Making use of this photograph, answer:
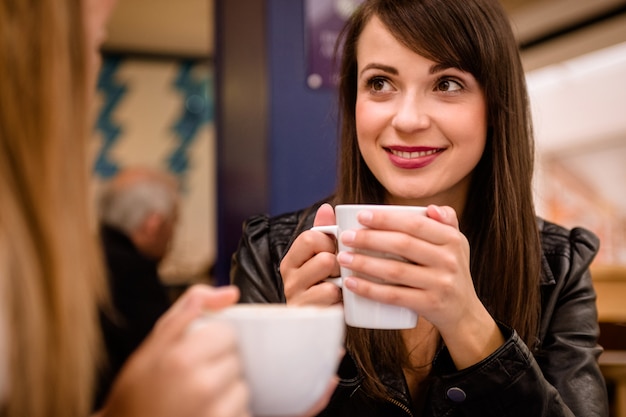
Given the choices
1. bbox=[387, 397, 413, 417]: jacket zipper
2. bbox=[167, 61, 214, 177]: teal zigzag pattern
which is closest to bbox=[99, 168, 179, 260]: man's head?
bbox=[167, 61, 214, 177]: teal zigzag pattern

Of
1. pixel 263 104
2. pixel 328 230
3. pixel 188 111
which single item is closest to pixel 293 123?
pixel 263 104

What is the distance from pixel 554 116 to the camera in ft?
23.2

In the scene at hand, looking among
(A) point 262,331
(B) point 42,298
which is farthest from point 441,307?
(B) point 42,298

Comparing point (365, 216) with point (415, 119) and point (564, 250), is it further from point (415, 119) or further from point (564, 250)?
point (564, 250)

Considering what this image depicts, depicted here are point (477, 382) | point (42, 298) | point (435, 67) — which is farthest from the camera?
point (435, 67)

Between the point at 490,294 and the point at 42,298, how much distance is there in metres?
0.95

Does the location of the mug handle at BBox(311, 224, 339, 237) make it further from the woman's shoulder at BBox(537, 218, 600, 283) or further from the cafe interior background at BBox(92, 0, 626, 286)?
the cafe interior background at BBox(92, 0, 626, 286)

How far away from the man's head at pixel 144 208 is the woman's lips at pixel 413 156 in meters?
3.07

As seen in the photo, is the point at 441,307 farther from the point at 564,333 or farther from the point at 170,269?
the point at 170,269

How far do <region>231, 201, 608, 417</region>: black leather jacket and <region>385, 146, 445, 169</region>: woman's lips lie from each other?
0.27 meters

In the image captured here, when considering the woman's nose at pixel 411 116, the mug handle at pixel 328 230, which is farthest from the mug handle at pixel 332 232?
the woman's nose at pixel 411 116

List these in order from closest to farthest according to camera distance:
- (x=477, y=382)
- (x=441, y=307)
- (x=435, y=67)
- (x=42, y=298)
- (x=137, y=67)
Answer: (x=42, y=298)
(x=441, y=307)
(x=477, y=382)
(x=435, y=67)
(x=137, y=67)

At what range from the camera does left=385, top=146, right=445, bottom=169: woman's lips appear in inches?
47.4

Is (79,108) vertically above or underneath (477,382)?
above
